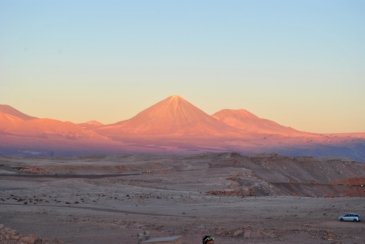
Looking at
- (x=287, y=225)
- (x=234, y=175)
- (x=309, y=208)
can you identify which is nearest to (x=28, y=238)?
(x=287, y=225)

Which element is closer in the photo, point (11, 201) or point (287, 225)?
point (287, 225)

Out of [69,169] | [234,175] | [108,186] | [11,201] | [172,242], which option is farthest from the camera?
[69,169]

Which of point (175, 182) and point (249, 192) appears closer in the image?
point (249, 192)

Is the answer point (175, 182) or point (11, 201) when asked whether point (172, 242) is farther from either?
point (175, 182)

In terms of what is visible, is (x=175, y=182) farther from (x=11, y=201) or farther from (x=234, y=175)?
(x=11, y=201)

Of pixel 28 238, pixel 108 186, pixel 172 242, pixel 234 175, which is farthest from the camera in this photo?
pixel 234 175

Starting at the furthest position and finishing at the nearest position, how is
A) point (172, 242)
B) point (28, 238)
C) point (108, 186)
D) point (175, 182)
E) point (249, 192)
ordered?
point (175, 182), point (249, 192), point (108, 186), point (28, 238), point (172, 242)

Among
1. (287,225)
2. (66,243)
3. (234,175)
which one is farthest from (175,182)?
(66,243)

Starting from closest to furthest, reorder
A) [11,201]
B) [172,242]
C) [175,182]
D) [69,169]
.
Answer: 1. [172,242]
2. [11,201]
3. [175,182]
4. [69,169]
